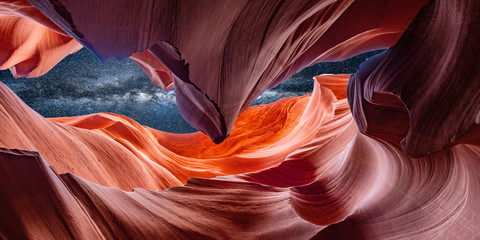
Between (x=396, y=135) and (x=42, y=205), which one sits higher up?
(x=42, y=205)

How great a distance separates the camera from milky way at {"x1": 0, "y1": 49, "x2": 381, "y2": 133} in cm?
307

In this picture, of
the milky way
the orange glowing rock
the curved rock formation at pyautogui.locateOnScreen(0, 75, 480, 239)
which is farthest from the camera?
the milky way

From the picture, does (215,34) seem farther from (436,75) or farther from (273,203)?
(273,203)

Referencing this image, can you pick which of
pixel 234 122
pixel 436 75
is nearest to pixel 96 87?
pixel 234 122

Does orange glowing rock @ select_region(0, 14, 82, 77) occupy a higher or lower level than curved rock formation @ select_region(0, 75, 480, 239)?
higher

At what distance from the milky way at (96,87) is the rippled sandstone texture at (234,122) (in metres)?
1.88

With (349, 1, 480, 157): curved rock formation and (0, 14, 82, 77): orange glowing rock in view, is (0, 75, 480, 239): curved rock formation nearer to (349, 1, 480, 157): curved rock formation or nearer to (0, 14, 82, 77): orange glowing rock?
(349, 1, 480, 157): curved rock formation

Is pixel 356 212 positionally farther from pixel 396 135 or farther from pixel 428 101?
pixel 428 101

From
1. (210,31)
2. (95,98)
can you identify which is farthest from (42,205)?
(95,98)

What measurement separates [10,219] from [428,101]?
2.61 ft

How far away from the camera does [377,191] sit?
1.09m

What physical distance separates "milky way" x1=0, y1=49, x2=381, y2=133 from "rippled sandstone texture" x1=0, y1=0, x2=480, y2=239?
74.0 inches

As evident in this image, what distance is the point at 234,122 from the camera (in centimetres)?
98

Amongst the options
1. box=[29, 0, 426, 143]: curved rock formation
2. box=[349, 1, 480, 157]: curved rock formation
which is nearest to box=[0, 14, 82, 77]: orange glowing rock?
box=[29, 0, 426, 143]: curved rock formation
